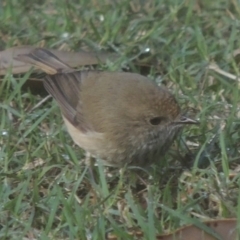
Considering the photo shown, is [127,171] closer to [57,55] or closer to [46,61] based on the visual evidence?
[46,61]

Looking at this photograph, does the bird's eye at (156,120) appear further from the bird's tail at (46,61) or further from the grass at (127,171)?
the bird's tail at (46,61)

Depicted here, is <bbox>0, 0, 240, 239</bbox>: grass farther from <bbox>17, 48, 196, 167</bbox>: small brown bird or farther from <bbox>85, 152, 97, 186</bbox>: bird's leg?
<bbox>17, 48, 196, 167</bbox>: small brown bird

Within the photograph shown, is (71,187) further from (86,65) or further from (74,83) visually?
(86,65)

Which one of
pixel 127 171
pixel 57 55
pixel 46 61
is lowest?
pixel 127 171

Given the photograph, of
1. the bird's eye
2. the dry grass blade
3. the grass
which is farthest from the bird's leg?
the dry grass blade

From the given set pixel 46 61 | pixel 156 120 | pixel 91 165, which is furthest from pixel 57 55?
pixel 156 120

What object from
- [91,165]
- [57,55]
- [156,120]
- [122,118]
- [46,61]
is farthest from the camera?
[57,55]
